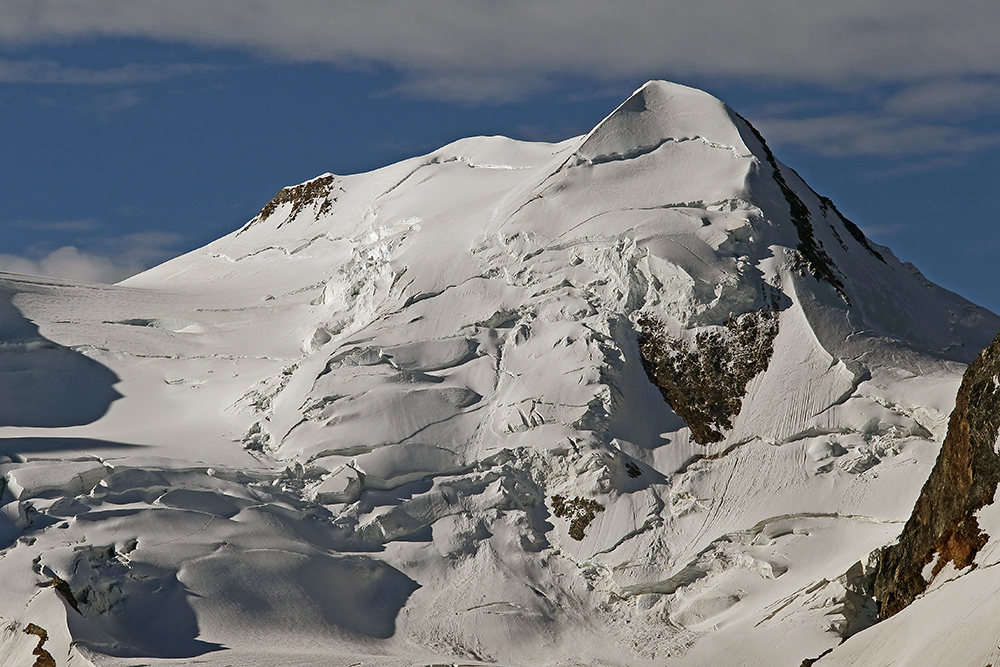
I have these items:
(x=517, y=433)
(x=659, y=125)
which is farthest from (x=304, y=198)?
(x=517, y=433)

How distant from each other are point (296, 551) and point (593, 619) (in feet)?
18.2

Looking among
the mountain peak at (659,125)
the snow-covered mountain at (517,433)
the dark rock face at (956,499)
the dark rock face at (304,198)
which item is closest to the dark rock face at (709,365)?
the snow-covered mountain at (517,433)

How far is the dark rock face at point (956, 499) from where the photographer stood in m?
16.6

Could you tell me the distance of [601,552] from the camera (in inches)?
850

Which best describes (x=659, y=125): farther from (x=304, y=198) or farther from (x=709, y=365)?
(x=304, y=198)

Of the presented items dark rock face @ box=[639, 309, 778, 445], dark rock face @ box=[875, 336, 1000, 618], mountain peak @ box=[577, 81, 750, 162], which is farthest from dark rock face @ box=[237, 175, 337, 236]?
dark rock face @ box=[875, 336, 1000, 618]

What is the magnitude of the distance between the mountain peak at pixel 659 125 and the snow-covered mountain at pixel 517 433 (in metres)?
0.10

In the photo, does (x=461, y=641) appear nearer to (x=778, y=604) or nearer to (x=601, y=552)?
A: (x=601, y=552)

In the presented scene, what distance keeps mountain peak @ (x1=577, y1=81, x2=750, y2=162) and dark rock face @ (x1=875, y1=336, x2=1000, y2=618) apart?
11891mm

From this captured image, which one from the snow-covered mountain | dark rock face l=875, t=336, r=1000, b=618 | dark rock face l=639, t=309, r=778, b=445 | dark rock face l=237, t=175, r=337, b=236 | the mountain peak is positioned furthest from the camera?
dark rock face l=237, t=175, r=337, b=236

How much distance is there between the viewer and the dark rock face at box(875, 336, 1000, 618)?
1656 cm

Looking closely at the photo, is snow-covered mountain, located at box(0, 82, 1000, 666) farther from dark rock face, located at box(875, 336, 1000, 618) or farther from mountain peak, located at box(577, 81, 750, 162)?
dark rock face, located at box(875, 336, 1000, 618)

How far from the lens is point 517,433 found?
921 inches

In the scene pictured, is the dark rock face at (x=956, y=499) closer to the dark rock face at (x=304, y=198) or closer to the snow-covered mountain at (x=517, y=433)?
the snow-covered mountain at (x=517, y=433)
